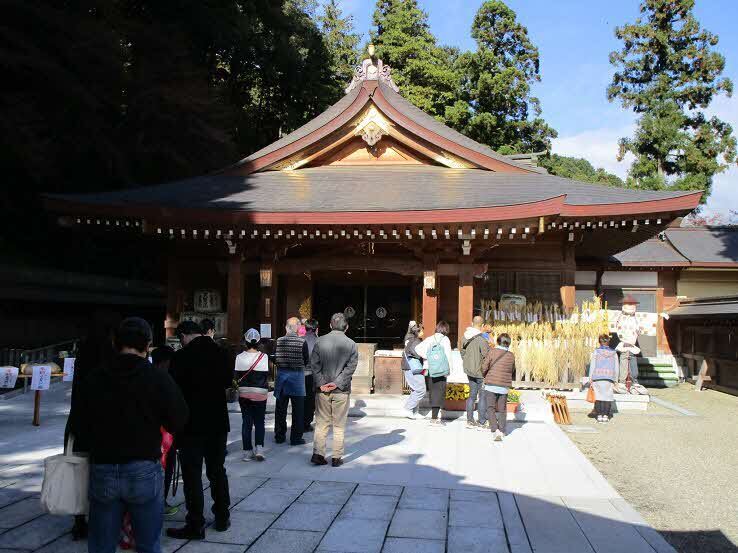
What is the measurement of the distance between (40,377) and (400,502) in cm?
556

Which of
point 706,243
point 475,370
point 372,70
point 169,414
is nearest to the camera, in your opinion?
point 169,414

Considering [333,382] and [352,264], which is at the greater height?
[352,264]

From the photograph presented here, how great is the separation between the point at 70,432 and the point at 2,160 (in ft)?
38.9

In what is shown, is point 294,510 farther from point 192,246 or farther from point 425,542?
point 192,246

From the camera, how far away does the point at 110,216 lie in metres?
11.3

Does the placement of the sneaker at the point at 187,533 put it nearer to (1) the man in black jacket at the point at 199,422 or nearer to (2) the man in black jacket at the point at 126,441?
(1) the man in black jacket at the point at 199,422

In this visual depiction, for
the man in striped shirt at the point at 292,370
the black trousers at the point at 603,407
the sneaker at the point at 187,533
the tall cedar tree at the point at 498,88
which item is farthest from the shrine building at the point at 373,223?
the tall cedar tree at the point at 498,88

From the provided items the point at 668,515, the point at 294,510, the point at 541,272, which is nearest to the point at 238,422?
the point at 294,510

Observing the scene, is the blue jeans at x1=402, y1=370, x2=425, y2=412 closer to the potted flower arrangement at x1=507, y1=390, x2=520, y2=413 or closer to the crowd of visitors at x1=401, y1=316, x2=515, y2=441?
the crowd of visitors at x1=401, y1=316, x2=515, y2=441

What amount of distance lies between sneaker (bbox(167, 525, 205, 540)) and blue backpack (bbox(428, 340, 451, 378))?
16.1ft

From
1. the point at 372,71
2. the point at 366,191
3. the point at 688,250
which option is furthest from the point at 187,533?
the point at 688,250

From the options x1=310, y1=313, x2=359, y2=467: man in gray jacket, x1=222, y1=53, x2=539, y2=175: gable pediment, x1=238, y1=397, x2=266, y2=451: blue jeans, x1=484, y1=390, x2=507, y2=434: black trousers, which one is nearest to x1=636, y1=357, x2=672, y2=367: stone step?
x1=222, y1=53, x2=539, y2=175: gable pediment

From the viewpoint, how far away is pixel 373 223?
35.6ft

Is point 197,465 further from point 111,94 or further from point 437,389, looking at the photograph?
point 111,94
